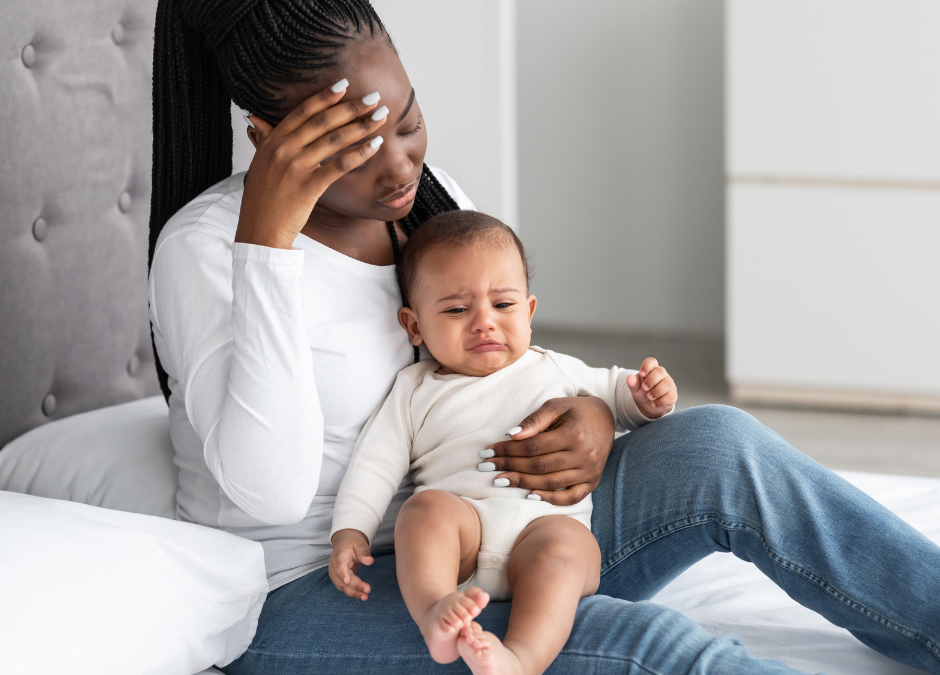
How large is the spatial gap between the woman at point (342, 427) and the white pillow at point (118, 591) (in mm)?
61

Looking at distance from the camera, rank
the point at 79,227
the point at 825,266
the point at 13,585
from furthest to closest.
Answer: the point at 825,266 < the point at 79,227 < the point at 13,585

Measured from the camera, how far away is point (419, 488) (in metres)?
1.11

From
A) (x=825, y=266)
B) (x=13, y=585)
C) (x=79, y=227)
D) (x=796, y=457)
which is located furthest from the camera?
(x=825, y=266)

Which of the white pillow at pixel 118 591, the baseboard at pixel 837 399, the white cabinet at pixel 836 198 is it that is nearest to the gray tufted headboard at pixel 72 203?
the white pillow at pixel 118 591

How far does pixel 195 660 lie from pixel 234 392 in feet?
0.95

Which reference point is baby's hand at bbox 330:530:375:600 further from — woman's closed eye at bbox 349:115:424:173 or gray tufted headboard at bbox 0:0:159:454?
gray tufted headboard at bbox 0:0:159:454

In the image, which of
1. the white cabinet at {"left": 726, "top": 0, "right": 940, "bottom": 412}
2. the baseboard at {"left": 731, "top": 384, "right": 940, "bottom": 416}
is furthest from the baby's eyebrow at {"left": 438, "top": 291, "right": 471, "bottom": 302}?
the baseboard at {"left": 731, "top": 384, "right": 940, "bottom": 416}

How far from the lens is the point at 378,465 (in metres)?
1.11

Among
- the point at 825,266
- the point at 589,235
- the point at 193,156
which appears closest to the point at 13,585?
the point at 193,156

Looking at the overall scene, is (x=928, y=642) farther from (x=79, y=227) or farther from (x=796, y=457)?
(x=79, y=227)

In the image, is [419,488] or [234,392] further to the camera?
[419,488]

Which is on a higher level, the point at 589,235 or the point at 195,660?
the point at 589,235

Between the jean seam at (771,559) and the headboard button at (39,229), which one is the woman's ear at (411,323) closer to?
the jean seam at (771,559)

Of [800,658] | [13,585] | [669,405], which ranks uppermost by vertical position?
[669,405]
